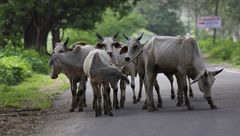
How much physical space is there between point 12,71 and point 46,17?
17029 mm

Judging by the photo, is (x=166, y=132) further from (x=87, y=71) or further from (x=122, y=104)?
(x=122, y=104)

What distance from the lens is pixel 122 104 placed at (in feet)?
60.1

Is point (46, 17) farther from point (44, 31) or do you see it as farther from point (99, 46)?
point (99, 46)

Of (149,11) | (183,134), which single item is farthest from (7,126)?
(149,11)

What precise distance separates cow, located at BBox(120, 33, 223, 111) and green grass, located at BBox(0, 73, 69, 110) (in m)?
3.63

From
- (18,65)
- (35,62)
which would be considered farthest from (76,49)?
(35,62)

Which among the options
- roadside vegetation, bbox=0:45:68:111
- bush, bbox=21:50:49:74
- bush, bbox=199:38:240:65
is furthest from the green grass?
bush, bbox=199:38:240:65

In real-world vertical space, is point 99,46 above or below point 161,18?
below

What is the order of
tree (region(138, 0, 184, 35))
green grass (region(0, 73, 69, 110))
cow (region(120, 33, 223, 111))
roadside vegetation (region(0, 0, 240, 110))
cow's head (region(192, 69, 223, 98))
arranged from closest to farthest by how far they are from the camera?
1. cow's head (region(192, 69, 223, 98))
2. cow (region(120, 33, 223, 111))
3. green grass (region(0, 73, 69, 110))
4. roadside vegetation (region(0, 0, 240, 110))
5. tree (region(138, 0, 184, 35))

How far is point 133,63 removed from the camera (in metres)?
19.3

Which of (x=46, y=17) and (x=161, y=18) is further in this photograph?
(x=161, y=18)

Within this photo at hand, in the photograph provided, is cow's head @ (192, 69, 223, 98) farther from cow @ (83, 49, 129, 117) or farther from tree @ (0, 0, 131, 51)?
tree @ (0, 0, 131, 51)

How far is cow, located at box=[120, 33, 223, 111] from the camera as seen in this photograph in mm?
16469

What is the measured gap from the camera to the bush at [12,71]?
27.7 metres
